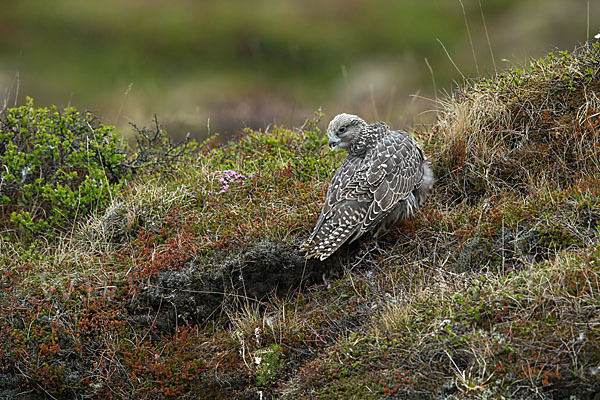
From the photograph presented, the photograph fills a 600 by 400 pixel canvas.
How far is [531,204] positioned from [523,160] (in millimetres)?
1112

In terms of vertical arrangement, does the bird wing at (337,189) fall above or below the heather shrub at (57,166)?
below

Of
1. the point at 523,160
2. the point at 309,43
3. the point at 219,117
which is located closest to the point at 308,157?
the point at 523,160

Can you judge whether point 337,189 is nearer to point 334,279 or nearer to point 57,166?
point 334,279

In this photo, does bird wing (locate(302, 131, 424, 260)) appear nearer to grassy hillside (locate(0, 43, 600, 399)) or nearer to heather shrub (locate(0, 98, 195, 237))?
grassy hillside (locate(0, 43, 600, 399))

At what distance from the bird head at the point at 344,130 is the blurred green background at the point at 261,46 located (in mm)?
8726

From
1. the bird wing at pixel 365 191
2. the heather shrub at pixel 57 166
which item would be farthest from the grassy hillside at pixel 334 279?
the bird wing at pixel 365 191

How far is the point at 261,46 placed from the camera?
2852 centimetres

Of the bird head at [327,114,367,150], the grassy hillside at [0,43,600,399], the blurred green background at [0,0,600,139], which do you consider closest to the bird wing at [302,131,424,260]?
the bird head at [327,114,367,150]

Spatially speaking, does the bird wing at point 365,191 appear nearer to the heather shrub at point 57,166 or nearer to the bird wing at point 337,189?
the bird wing at point 337,189

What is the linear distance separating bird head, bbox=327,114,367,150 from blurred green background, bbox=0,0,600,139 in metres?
8.73

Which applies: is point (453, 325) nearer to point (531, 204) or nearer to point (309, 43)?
point (531, 204)

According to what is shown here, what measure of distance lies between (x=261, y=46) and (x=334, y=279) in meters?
22.8

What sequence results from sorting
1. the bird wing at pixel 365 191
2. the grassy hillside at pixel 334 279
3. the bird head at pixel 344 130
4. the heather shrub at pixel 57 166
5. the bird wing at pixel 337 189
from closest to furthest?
1. the grassy hillside at pixel 334 279
2. the bird wing at pixel 365 191
3. the bird wing at pixel 337 189
4. the bird head at pixel 344 130
5. the heather shrub at pixel 57 166

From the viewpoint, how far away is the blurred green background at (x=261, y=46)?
21.4 m
